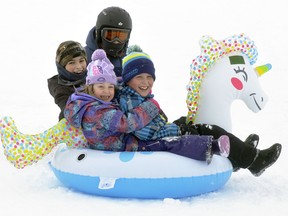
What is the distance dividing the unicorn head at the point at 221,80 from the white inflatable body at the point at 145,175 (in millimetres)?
494

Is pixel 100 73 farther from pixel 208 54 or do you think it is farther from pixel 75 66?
pixel 208 54

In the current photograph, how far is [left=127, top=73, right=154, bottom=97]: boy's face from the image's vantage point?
3916 millimetres

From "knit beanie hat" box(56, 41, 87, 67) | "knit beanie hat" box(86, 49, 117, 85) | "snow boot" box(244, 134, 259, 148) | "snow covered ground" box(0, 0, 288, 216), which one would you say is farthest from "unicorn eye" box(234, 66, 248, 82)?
"knit beanie hat" box(56, 41, 87, 67)

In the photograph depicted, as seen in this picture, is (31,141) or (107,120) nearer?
(107,120)

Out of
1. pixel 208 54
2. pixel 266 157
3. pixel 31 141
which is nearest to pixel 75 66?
pixel 31 141

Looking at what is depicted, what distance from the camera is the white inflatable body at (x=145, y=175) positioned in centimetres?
365

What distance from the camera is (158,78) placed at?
11.6 m

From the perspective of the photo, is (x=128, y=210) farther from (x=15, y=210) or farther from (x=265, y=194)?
(x=265, y=194)

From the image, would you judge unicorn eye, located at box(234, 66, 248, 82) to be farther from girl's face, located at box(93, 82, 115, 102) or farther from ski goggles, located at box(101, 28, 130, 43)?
ski goggles, located at box(101, 28, 130, 43)

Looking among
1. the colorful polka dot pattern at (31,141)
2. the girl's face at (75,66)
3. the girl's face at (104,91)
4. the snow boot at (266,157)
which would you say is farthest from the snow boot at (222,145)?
the girl's face at (75,66)

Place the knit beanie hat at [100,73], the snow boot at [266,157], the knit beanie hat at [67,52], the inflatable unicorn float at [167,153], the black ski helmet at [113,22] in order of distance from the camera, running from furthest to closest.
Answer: the black ski helmet at [113,22], the knit beanie hat at [67,52], the knit beanie hat at [100,73], the snow boot at [266,157], the inflatable unicorn float at [167,153]

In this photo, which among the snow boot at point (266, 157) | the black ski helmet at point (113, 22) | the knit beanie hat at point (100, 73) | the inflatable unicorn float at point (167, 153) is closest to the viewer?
the inflatable unicorn float at point (167, 153)

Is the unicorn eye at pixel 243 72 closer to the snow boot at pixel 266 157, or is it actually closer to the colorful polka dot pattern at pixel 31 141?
the snow boot at pixel 266 157

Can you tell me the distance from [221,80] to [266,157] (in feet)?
2.47
